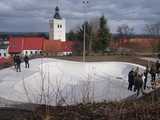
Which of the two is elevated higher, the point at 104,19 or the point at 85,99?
the point at 104,19

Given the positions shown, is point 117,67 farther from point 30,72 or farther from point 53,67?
point 30,72

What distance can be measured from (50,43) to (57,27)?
10.7 meters

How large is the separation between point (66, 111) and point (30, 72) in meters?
23.5

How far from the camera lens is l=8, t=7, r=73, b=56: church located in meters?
76.7

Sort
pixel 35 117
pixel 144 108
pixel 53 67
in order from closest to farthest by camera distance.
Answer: pixel 35 117, pixel 144 108, pixel 53 67

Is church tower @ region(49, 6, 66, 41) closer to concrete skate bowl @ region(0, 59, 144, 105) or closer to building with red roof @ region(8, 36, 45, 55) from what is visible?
building with red roof @ region(8, 36, 45, 55)

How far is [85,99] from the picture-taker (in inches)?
278

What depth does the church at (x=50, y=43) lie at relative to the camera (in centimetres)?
7669

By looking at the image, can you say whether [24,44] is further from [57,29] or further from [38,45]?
[57,29]

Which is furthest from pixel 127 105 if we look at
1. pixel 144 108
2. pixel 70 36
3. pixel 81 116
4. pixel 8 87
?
pixel 70 36

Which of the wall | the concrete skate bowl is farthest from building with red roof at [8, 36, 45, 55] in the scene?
the concrete skate bowl

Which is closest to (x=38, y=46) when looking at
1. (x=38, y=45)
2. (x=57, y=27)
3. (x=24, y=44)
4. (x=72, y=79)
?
(x=38, y=45)

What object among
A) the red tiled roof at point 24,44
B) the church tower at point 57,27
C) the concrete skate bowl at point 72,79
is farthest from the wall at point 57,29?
the concrete skate bowl at point 72,79

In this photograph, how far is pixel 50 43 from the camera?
77250mm
